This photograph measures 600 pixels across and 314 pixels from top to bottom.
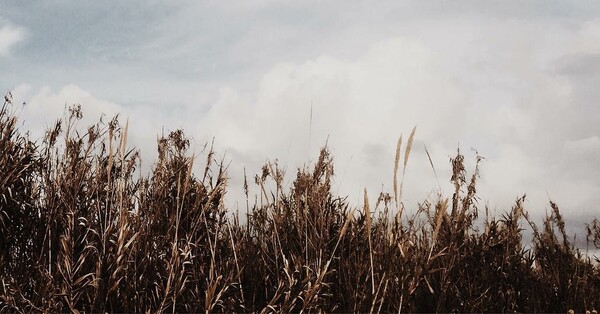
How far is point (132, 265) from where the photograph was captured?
3.54m

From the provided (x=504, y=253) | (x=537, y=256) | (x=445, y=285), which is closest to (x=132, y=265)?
(x=445, y=285)

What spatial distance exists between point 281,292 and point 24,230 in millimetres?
1694

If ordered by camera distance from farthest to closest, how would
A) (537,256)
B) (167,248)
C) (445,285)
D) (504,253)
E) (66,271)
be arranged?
(537,256) < (504,253) < (445,285) < (167,248) < (66,271)

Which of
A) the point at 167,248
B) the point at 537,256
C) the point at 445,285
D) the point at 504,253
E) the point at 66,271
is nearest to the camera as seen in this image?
the point at 66,271

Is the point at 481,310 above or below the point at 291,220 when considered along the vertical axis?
below

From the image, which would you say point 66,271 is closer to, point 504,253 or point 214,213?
point 214,213

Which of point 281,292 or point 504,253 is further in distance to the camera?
point 504,253

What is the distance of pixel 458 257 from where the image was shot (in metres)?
4.09

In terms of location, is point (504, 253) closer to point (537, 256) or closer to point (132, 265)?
point (537, 256)

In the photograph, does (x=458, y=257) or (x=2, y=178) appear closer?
(x=2, y=178)

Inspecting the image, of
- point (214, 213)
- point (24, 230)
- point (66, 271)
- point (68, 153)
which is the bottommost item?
point (66, 271)

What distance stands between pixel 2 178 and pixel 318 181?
6.62 feet

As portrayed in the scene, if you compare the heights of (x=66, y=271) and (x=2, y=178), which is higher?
(x=2, y=178)

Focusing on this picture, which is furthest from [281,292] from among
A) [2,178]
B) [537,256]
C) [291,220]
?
[537,256]
